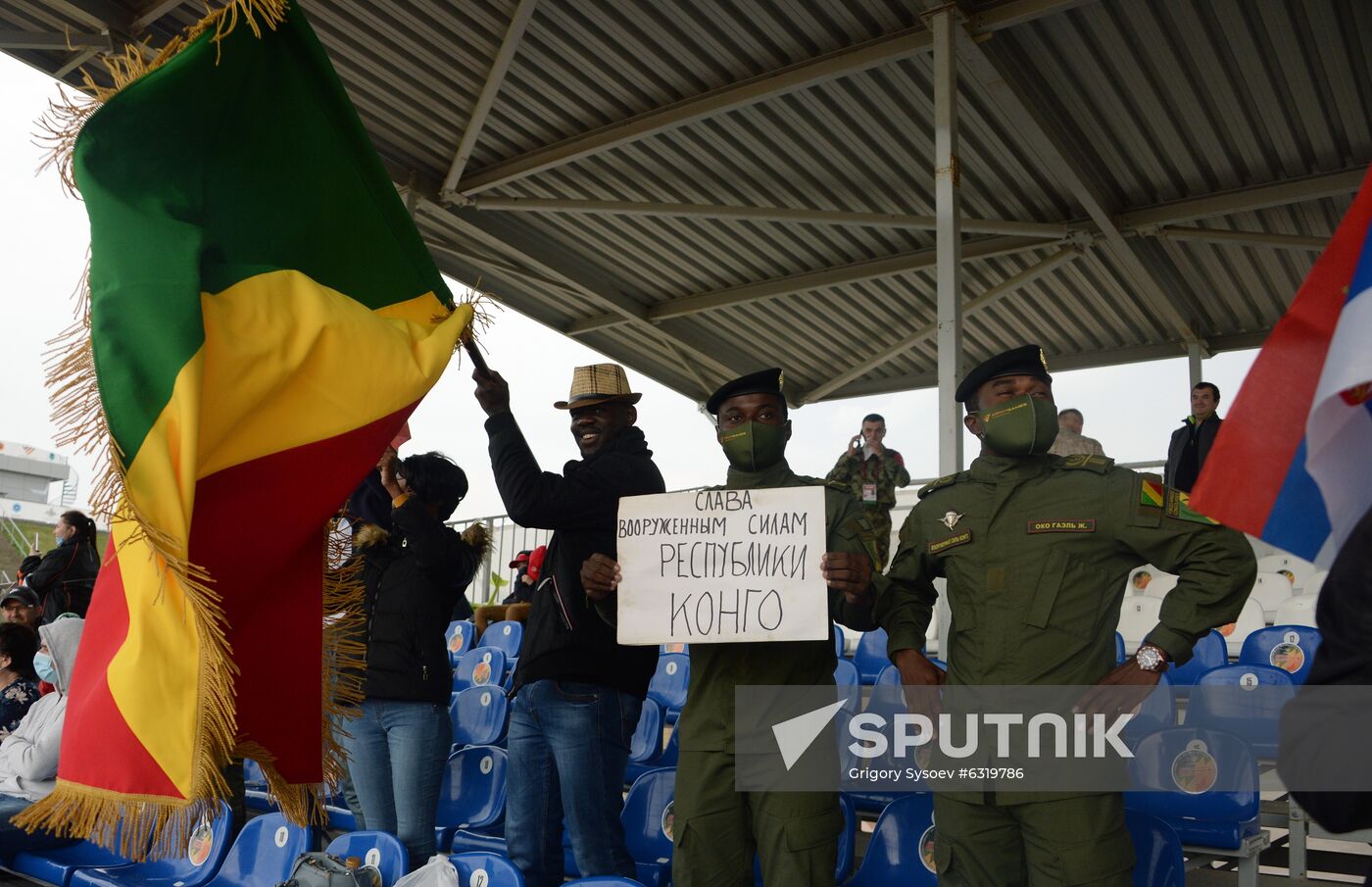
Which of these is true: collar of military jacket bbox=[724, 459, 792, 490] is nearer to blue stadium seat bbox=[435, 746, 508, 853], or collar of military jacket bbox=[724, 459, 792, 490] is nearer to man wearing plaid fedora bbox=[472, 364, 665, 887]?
man wearing plaid fedora bbox=[472, 364, 665, 887]

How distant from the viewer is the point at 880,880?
3.15m

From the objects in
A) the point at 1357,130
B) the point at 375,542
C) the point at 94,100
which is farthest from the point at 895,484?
the point at 94,100

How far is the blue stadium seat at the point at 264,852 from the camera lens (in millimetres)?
3455

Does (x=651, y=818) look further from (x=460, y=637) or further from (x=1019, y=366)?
(x=460, y=637)

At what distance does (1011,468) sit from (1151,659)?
1.90 feet

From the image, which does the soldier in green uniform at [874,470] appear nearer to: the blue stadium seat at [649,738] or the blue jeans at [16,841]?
A: the blue stadium seat at [649,738]

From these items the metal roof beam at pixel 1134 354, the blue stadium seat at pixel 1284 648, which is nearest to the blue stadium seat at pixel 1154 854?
the blue stadium seat at pixel 1284 648

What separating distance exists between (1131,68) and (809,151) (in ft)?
8.06

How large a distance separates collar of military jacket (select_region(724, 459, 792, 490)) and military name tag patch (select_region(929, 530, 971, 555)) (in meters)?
0.46

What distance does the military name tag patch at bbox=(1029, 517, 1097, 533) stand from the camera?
2570 millimetres

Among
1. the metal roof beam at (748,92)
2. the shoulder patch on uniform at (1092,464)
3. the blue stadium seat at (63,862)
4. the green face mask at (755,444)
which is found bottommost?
the blue stadium seat at (63,862)

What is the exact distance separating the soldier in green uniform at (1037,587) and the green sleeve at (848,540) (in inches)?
3.3

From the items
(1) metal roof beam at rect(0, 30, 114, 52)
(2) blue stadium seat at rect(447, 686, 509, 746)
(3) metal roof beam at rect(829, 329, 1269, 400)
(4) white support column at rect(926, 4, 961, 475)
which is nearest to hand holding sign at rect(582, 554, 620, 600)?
(2) blue stadium seat at rect(447, 686, 509, 746)

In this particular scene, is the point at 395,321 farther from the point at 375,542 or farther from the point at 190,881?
the point at 190,881
